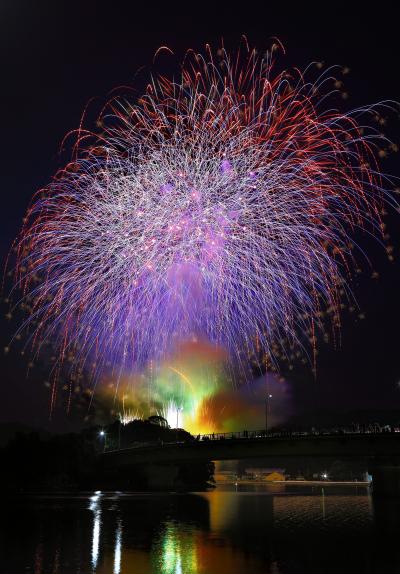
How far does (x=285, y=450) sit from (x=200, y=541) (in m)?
49.0

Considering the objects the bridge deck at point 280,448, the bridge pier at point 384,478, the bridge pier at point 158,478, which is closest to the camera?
the bridge deck at point 280,448

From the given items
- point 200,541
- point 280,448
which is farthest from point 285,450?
point 200,541

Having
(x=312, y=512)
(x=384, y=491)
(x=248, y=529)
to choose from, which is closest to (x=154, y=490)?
(x=384, y=491)

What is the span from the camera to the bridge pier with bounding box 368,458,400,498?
119812 mm

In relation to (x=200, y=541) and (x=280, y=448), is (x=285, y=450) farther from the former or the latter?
(x=200, y=541)

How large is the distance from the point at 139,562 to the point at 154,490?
109 m

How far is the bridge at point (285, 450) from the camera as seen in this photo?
3465 inches

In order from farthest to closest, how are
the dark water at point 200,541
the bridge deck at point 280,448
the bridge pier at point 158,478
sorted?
the bridge pier at point 158,478, the bridge deck at point 280,448, the dark water at point 200,541

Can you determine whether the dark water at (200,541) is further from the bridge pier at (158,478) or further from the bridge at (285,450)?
the bridge pier at (158,478)

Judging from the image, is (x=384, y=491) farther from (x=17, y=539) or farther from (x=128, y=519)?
(x=17, y=539)

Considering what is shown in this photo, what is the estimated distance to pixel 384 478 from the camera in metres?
123

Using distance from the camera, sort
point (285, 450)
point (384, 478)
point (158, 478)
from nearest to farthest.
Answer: point (285, 450) < point (384, 478) < point (158, 478)

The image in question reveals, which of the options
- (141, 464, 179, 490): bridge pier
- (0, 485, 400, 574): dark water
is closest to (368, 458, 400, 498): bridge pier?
(0, 485, 400, 574): dark water

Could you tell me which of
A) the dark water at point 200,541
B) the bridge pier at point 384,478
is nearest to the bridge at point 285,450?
the bridge pier at point 384,478
